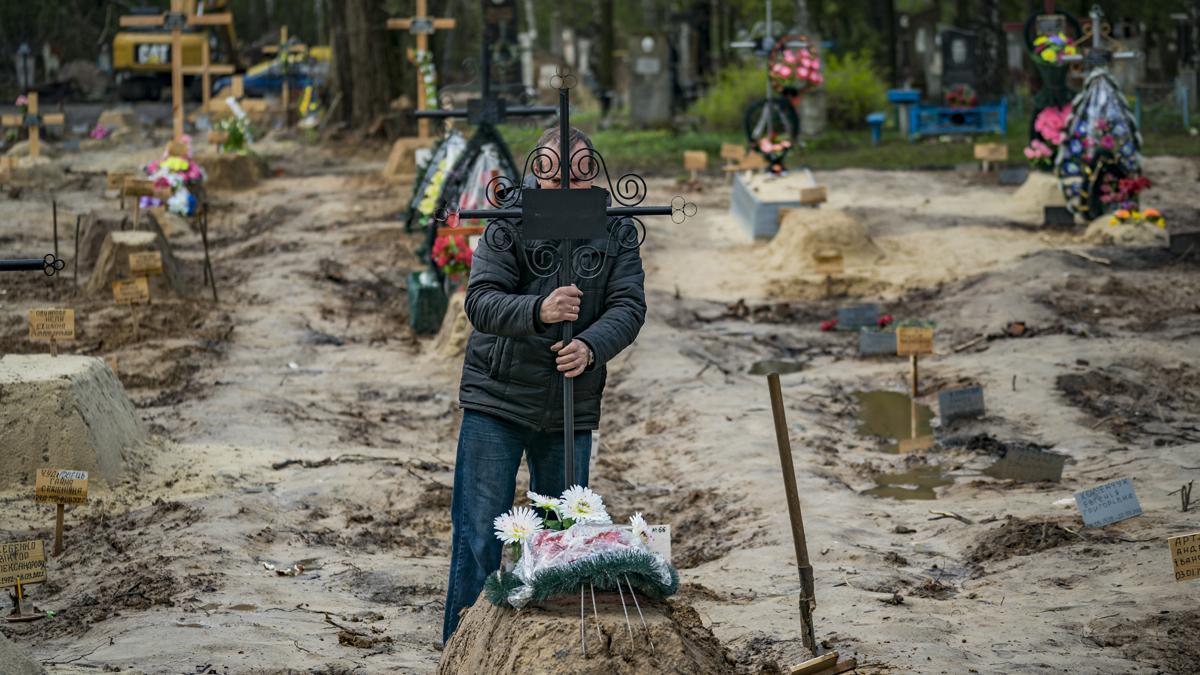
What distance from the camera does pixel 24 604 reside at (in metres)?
6.36

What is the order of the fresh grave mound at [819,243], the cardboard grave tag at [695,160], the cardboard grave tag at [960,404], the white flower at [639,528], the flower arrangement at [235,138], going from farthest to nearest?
the flower arrangement at [235,138], the cardboard grave tag at [695,160], the fresh grave mound at [819,243], the cardboard grave tag at [960,404], the white flower at [639,528]

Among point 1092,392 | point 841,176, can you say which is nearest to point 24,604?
point 1092,392

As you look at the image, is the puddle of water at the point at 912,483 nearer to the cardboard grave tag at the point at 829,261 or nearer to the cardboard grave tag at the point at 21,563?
the cardboard grave tag at the point at 21,563

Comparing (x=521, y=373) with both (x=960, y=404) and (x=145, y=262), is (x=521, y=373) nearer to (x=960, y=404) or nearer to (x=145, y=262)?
(x=960, y=404)

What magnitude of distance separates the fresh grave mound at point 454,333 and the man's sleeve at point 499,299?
6.69 m

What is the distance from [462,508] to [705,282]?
443 inches

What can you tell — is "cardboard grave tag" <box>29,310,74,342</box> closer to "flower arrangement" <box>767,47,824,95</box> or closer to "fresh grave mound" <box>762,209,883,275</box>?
"fresh grave mound" <box>762,209,883,275</box>

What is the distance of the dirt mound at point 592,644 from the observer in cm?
412

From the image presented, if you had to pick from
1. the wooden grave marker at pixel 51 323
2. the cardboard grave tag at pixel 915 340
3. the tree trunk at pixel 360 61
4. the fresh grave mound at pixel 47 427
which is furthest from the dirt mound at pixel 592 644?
the tree trunk at pixel 360 61

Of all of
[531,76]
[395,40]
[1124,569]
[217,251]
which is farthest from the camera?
[531,76]

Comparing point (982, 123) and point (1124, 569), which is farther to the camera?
point (982, 123)

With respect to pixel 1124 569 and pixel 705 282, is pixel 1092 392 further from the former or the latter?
pixel 705 282

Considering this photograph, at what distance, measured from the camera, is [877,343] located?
40.7 feet

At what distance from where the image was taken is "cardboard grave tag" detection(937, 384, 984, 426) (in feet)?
32.1
